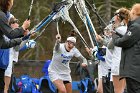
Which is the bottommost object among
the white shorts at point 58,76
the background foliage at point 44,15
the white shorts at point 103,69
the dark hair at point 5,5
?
the white shorts at point 58,76

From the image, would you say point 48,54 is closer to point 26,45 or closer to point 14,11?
point 14,11

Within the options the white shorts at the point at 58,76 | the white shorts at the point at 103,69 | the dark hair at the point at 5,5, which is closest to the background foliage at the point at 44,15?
the white shorts at the point at 103,69

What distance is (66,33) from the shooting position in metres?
24.6

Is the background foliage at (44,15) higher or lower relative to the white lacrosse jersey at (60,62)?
higher

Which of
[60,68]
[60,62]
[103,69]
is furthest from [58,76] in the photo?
[103,69]

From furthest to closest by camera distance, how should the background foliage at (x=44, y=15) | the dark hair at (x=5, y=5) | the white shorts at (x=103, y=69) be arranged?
1. the background foliage at (x=44, y=15)
2. the white shorts at (x=103, y=69)
3. the dark hair at (x=5, y=5)

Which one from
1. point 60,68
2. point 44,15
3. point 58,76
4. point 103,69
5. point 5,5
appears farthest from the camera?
point 44,15

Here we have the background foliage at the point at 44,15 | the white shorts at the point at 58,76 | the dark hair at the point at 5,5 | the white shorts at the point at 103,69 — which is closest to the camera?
the dark hair at the point at 5,5

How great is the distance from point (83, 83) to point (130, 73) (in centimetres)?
640

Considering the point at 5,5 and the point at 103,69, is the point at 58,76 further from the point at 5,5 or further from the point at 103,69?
the point at 5,5

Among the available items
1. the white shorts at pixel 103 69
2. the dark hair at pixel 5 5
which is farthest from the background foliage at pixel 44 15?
the dark hair at pixel 5 5

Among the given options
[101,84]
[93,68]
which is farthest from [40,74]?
[101,84]

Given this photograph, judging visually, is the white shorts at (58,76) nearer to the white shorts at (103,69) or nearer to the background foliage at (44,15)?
the white shorts at (103,69)

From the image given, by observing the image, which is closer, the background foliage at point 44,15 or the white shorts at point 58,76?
the white shorts at point 58,76
